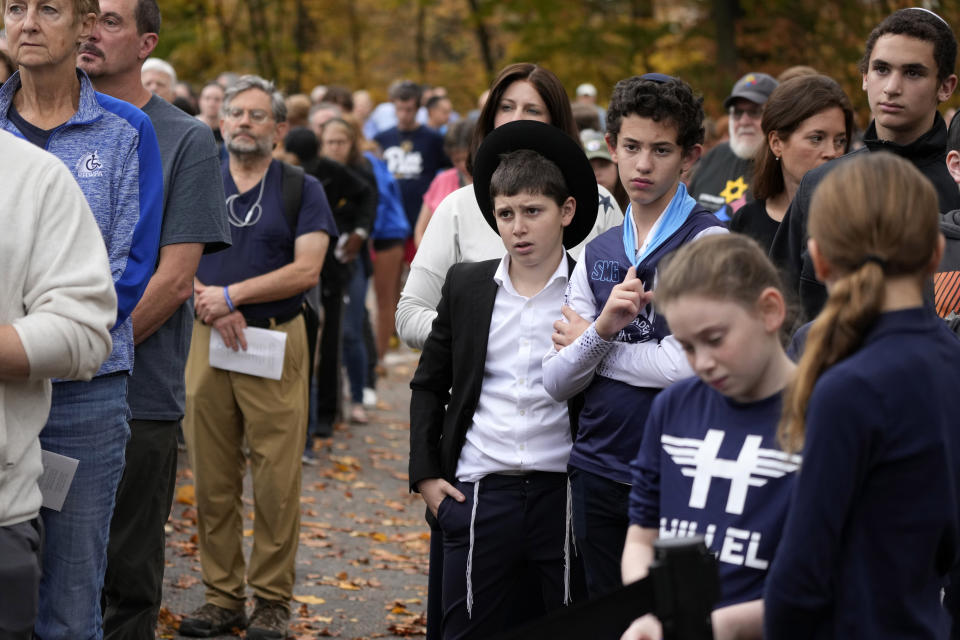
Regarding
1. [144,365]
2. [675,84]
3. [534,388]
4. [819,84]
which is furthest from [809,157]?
[144,365]

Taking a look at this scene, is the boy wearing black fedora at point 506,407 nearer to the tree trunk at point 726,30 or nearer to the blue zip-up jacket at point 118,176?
the blue zip-up jacket at point 118,176

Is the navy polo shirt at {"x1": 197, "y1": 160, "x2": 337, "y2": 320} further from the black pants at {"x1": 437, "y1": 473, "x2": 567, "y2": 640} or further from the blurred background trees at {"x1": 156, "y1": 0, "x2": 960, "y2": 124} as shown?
the blurred background trees at {"x1": 156, "y1": 0, "x2": 960, "y2": 124}

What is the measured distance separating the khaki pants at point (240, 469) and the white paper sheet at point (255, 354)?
2.5 inches

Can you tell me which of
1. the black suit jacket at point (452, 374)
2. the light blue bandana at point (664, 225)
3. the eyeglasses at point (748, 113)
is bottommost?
the black suit jacket at point (452, 374)

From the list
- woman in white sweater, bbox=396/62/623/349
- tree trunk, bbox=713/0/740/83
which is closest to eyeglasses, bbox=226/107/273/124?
woman in white sweater, bbox=396/62/623/349

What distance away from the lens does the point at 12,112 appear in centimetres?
401

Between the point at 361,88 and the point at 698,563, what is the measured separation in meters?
27.8

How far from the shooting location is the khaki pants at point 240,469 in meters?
6.34

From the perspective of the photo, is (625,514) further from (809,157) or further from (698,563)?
(809,157)

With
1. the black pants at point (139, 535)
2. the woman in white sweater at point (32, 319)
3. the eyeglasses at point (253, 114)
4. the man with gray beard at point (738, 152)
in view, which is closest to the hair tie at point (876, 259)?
the woman in white sweater at point (32, 319)

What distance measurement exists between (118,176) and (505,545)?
5.85 ft

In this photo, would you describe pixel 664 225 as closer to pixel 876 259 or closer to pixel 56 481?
pixel 876 259

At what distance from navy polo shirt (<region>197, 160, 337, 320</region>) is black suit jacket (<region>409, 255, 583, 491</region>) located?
2.23 m

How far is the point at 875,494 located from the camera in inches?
92.9
